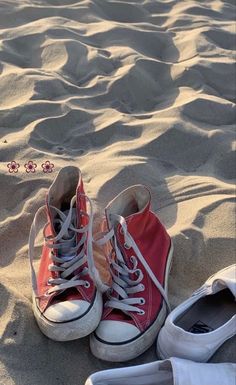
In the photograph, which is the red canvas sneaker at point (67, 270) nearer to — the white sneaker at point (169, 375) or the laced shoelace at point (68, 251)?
the laced shoelace at point (68, 251)

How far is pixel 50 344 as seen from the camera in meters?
1.56

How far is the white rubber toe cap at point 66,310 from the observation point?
1500mm

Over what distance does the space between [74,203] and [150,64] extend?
1.50m

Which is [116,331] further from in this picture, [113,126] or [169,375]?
[113,126]

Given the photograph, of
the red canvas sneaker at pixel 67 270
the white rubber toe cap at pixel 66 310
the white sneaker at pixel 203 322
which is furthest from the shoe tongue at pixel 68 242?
the white sneaker at pixel 203 322

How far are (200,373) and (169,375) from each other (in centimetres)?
8

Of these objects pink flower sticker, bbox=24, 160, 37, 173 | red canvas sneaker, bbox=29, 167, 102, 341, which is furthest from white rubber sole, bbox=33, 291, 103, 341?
pink flower sticker, bbox=24, 160, 37, 173

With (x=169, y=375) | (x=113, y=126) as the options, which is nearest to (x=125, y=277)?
(x=169, y=375)

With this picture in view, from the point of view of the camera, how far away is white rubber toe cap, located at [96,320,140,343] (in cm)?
151

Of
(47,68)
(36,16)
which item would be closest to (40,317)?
(47,68)

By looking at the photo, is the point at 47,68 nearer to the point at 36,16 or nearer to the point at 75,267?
the point at 36,16

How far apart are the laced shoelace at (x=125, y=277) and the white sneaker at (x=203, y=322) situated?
0.28 feet

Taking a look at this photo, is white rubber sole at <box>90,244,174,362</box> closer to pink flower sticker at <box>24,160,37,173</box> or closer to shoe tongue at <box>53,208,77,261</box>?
shoe tongue at <box>53,208,77,261</box>

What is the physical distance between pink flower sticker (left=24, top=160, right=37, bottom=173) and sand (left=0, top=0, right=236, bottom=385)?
2cm
